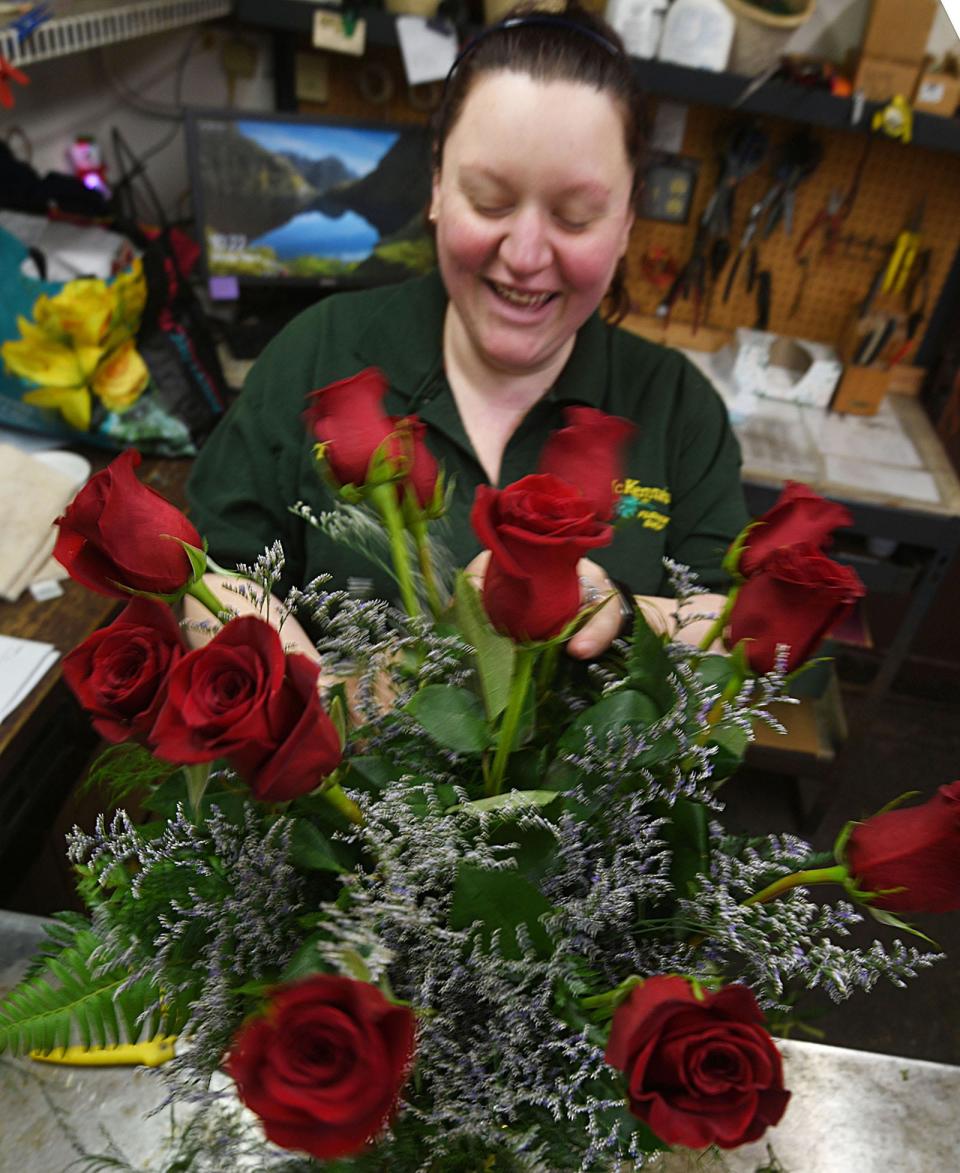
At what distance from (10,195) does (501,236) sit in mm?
1307

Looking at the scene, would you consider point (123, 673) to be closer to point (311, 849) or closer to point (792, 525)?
point (311, 849)

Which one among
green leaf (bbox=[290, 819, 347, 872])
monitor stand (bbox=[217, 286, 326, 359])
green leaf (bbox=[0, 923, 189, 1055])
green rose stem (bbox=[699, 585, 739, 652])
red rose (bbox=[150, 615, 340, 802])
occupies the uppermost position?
red rose (bbox=[150, 615, 340, 802])

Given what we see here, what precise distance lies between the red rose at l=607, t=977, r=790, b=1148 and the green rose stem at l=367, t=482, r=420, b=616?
0.85ft

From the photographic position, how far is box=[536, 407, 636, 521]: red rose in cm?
48

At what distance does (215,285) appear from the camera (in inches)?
81.5

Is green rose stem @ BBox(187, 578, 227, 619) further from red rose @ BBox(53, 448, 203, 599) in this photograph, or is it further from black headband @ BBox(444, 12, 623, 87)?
black headband @ BBox(444, 12, 623, 87)

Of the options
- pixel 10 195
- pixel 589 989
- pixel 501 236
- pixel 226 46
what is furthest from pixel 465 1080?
pixel 226 46

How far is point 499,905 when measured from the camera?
0.43 meters

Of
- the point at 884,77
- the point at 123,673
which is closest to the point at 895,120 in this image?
the point at 884,77

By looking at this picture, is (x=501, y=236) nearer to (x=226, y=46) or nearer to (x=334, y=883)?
(x=334, y=883)

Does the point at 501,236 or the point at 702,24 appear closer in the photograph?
the point at 501,236

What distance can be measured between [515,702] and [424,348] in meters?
0.79

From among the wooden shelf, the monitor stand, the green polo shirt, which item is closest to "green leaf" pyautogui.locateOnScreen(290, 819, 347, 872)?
the green polo shirt

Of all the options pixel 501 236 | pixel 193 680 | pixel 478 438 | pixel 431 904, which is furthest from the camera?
pixel 478 438
